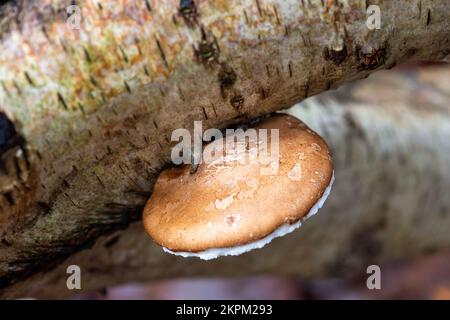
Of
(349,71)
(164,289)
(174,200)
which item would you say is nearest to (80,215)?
(174,200)

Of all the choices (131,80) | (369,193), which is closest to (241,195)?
(131,80)

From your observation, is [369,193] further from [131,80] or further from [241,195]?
[131,80]

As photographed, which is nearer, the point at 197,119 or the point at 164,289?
the point at 197,119

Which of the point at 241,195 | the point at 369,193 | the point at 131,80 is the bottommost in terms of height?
the point at 369,193

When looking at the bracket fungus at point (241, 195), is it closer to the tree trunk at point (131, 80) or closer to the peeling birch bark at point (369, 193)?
the tree trunk at point (131, 80)

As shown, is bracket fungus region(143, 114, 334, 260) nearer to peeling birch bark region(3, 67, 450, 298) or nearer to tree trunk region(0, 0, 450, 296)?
tree trunk region(0, 0, 450, 296)

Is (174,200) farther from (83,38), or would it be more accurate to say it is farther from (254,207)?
(83,38)

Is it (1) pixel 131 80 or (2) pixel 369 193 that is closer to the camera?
(1) pixel 131 80

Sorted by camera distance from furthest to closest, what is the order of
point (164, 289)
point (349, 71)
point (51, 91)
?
point (164, 289)
point (349, 71)
point (51, 91)

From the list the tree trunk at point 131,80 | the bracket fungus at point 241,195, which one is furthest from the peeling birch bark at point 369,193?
the bracket fungus at point 241,195
